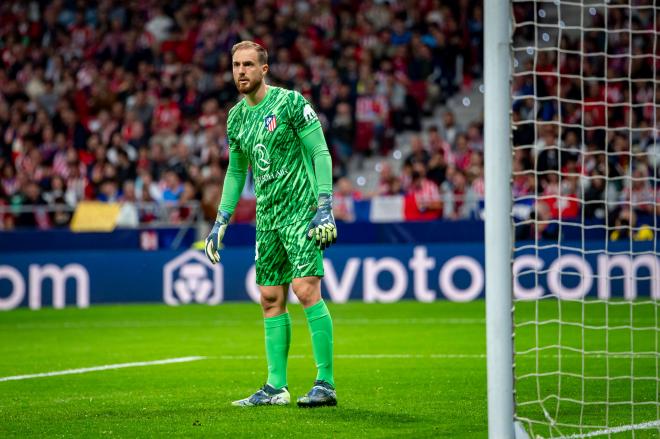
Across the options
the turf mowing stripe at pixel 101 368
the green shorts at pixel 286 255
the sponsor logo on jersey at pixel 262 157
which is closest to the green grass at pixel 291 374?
the turf mowing stripe at pixel 101 368

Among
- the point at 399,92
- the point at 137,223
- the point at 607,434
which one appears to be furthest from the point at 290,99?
the point at 399,92

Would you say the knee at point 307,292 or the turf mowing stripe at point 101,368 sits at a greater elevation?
the knee at point 307,292

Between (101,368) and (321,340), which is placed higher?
(321,340)

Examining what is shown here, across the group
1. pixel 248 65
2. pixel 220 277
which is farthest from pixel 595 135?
pixel 248 65

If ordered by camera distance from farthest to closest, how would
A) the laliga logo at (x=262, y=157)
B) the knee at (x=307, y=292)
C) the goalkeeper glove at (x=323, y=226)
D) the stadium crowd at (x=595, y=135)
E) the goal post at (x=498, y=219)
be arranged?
the stadium crowd at (x=595, y=135), the laliga logo at (x=262, y=157), the knee at (x=307, y=292), the goalkeeper glove at (x=323, y=226), the goal post at (x=498, y=219)

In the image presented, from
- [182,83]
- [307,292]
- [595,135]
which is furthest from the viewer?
[182,83]

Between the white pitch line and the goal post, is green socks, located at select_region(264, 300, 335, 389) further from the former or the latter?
the white pitch line

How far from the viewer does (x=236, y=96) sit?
2284cm

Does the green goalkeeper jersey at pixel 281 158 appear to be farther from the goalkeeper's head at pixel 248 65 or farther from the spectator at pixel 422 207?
the spectator at pixel 422 207

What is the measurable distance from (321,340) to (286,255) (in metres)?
0.61

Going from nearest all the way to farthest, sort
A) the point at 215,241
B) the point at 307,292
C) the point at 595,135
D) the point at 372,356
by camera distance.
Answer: the point at 307,292 → the point at 215,241 → the point at 372,356 → the point at 595,135

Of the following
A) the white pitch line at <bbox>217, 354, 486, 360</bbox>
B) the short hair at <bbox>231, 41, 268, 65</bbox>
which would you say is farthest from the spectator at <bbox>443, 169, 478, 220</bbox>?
the short hair at <bbox>231, 41, 268, 65</bbox>

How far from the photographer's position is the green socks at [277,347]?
7.09 m

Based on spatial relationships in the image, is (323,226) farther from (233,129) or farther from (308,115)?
(233,129)
